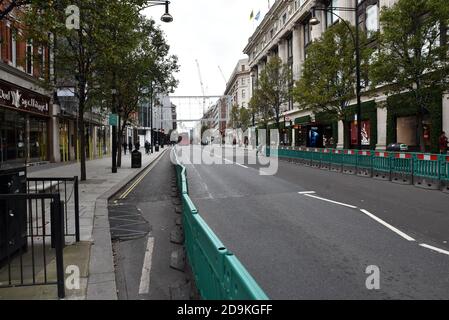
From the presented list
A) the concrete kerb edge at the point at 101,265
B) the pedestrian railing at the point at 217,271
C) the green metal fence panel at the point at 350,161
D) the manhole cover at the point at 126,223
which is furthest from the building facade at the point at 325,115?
the pedestrian railing at the point at 217,271

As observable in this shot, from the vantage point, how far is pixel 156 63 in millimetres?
28469

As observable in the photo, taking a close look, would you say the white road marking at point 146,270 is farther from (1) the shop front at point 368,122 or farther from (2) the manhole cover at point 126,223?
(1) the shop front at point 368,122

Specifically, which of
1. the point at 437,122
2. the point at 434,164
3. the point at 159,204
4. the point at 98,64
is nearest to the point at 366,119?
the point at 437,122

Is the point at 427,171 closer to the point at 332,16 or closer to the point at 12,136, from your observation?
the point at 12,136

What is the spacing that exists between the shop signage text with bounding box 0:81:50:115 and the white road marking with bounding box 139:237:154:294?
55.2ft

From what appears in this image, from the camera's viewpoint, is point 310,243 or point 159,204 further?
point 159,204

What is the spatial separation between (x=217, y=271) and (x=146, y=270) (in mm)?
2725

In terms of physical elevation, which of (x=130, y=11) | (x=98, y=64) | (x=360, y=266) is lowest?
(x=360, y=266)

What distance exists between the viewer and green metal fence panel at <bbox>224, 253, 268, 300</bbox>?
265 cm

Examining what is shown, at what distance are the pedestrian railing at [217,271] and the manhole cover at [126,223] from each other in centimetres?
322

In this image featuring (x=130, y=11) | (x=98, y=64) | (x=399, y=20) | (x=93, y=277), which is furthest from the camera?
(x=399, y=20)

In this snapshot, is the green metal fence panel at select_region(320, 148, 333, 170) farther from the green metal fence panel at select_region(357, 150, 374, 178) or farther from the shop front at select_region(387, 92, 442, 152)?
the shop front at select_region(387, 92, 442, 152)
